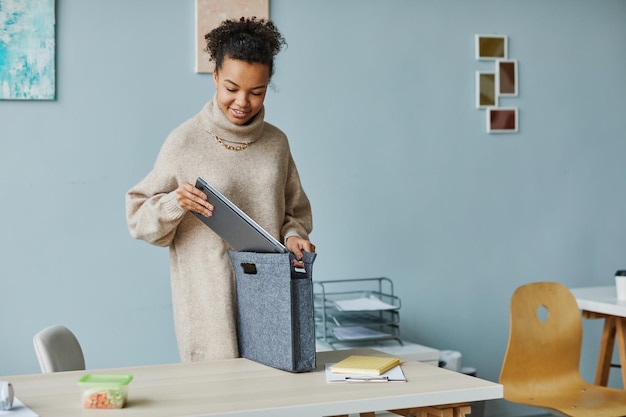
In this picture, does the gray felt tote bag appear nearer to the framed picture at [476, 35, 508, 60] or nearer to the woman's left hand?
the woman's left hand

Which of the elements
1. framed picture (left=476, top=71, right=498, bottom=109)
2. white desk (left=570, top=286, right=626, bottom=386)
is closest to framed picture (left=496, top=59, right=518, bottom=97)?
framed picture (left=476, top=71, right=498, bottom=109)

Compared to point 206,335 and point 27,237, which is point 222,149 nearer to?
point 206,335

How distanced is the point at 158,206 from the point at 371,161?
1719 mm

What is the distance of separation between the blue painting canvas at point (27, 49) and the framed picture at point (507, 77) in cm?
191

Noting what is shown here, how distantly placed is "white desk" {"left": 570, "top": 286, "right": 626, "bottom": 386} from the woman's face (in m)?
1.62

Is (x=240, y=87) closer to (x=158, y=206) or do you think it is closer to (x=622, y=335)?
(x=158, y=206)

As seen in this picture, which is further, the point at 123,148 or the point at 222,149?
the point at 123,148

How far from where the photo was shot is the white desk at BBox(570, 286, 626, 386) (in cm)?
303

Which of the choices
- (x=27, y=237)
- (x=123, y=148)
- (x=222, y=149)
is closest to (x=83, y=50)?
(x=123, y=148)

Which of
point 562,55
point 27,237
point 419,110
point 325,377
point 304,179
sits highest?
point 562,55

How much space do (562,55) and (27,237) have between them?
2.48 m

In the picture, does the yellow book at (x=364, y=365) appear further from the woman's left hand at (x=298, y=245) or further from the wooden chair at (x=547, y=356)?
the wooden chair at (x=547, y=356)

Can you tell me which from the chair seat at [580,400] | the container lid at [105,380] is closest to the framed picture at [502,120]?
the chair seat at [580,400]

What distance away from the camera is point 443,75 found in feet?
12.1
